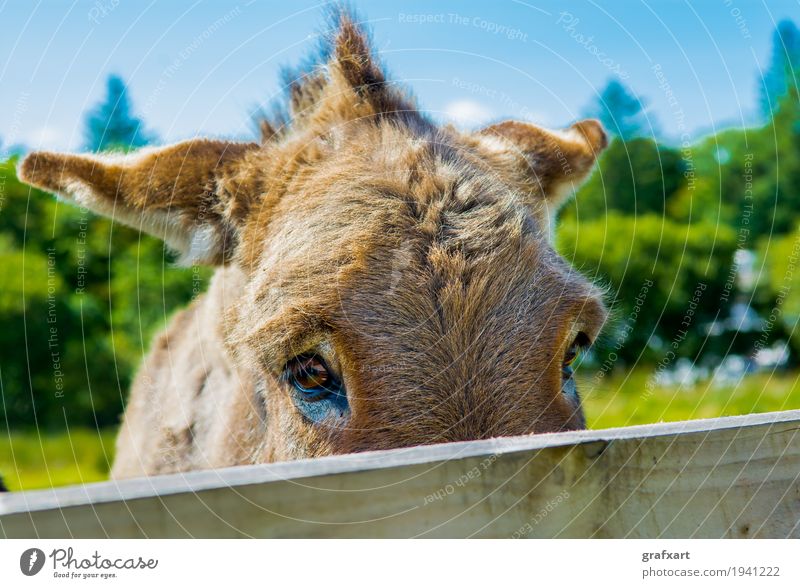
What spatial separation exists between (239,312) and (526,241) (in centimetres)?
162

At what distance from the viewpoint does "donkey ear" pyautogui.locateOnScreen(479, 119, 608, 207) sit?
4.93 meters

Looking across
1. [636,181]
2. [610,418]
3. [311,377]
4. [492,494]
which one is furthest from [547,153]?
[636,181]

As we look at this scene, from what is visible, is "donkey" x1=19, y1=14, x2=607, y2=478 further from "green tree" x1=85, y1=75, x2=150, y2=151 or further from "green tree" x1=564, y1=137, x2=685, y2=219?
"green tree" x1=564, y1=137, x2=685, y2=219

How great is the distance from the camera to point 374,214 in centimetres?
378

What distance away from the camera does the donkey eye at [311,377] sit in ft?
11.7

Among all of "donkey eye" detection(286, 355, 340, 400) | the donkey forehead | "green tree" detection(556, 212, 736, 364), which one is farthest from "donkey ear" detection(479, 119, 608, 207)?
"green tree" detection(556, 212, 736, 364)

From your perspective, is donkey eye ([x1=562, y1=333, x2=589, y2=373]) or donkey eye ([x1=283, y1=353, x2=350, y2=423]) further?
donkey eye ([x1=562, y1=333, x2=589, y2=373])

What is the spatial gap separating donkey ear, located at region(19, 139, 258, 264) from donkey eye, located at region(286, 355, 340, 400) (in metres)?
1.19

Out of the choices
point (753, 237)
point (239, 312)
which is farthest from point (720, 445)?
point (753, 237)

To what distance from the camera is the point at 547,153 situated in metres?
5.02

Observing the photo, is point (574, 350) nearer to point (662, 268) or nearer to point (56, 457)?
point (56, 457)
